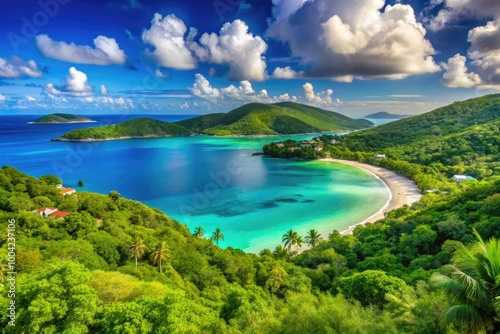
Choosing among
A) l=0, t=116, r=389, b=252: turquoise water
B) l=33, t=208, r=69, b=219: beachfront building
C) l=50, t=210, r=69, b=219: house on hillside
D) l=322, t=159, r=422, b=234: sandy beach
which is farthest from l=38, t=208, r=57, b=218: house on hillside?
l=322, t=159, r=422, b=234: sandy beach

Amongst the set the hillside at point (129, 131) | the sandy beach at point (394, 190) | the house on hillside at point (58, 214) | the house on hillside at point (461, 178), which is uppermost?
A: the hillside at point (129, 131)

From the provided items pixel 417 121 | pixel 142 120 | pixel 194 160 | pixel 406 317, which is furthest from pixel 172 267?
pixel 142 120

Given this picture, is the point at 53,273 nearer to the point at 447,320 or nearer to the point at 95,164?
the point at 447,320

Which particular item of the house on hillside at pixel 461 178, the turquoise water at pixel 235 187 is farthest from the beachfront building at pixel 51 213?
the house on hillside at pixel 461 178

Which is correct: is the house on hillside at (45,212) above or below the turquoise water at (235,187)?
above

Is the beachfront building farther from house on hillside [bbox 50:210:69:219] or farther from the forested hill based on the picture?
the forested hill

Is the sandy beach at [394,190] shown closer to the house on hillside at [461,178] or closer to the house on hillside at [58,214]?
the house on hillside at [461,178]
